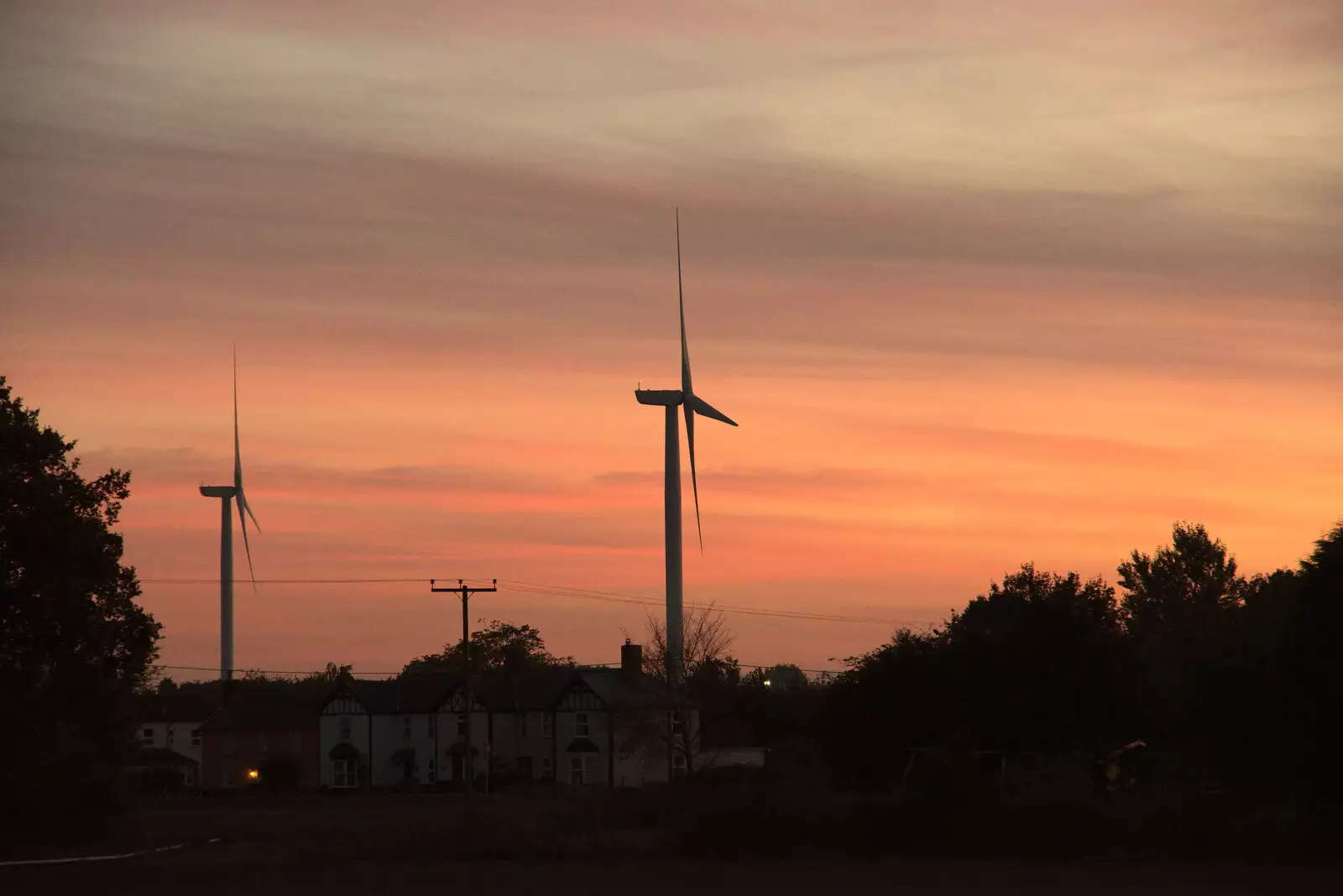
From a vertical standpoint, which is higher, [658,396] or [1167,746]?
[658,396]

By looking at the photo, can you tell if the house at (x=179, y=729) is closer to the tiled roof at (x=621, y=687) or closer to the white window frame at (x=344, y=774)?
the white window frame at (x=344, y=774)

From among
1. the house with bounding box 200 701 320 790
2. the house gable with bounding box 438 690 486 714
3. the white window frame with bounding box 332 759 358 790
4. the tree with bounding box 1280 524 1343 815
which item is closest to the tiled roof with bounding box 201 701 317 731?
the house with bounding box 200 701 320 790

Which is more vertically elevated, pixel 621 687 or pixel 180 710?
pixel 621 687

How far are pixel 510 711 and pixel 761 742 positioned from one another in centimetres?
2536

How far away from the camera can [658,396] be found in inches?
3442

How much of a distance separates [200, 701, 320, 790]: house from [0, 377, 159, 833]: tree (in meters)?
→ 80.4

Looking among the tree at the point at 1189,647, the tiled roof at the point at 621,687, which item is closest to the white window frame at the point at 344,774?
the tiled roof at the point at 621,687

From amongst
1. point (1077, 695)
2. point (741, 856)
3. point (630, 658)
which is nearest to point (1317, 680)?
point (1077, 695)

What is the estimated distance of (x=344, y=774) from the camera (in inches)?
5251

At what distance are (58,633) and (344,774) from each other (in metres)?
81.0

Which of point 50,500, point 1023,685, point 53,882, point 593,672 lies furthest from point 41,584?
point 593,672

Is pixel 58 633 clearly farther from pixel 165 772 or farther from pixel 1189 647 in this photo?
pixel 165 772

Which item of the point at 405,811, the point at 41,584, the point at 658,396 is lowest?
the point at 405,811

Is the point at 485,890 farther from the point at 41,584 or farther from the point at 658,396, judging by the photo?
the point at 658,396
